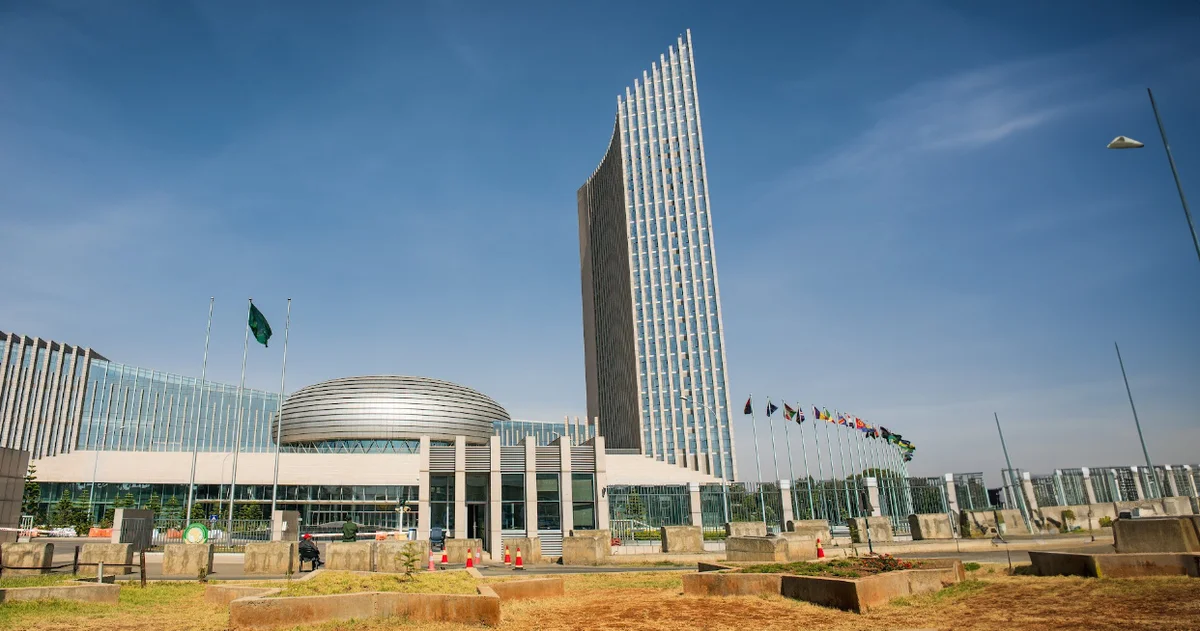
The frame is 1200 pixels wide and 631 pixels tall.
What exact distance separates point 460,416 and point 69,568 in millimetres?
77528

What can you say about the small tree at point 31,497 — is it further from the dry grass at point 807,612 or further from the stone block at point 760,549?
the stone block at point 760,549

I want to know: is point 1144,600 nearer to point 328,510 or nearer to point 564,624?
point 564,624

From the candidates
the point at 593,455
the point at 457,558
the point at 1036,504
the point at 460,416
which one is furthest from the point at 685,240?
the point at 457,558

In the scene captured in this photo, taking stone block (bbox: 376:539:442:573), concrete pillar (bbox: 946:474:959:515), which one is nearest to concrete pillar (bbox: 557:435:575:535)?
concrete pillar (bbox: 946:474:959:515)

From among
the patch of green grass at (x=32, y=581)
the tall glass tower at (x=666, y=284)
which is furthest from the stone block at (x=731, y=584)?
the tall glass tower at (x=666, y=284)

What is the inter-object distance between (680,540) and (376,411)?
71974 millimetres

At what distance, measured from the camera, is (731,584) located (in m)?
15.5

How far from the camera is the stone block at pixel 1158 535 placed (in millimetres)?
15688

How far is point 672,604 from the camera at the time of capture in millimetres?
14570

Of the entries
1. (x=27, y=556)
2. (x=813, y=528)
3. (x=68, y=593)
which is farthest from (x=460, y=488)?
(x=68, y=593)

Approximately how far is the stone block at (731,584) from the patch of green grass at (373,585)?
5004 millimetres

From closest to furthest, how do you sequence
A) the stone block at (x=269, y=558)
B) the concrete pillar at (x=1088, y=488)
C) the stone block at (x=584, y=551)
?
the stone block at (x=269, y=558) < the stone block at (x=584, y=551) < the concrete pillar at (x=1088, y=488)

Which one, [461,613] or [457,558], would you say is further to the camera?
[457,558]

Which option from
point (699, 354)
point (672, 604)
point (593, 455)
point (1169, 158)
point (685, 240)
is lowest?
point (672, 604)
